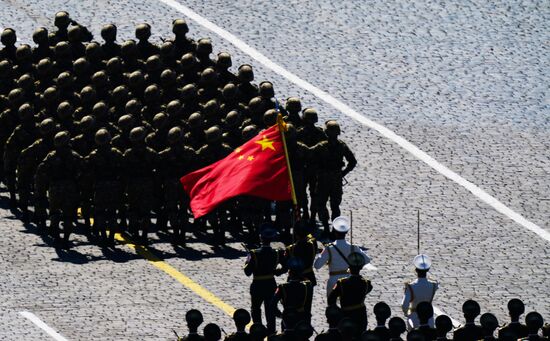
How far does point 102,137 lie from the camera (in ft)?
121

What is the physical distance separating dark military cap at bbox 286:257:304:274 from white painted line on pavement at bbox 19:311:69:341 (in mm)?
3603

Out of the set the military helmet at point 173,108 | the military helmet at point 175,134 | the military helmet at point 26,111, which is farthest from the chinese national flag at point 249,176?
the military helmet at point 26,111

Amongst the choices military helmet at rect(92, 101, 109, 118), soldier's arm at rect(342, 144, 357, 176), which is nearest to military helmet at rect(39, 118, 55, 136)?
military helmet at rect(92, 101, 109, 118)

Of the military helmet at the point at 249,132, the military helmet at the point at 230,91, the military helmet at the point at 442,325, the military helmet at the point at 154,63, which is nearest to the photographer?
the military helmet at the point at 442,325

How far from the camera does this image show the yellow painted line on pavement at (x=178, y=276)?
112 feet

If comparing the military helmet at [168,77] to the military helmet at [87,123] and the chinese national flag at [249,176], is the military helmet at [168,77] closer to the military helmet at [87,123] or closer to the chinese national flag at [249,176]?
the military helmet at [87,123]

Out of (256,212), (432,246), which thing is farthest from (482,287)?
(256,212)

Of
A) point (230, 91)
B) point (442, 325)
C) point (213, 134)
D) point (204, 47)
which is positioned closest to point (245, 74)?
point (230, 91)

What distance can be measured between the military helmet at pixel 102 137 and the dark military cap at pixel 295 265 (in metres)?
6.34

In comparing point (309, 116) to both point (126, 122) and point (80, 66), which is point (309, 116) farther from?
point (80, 66)

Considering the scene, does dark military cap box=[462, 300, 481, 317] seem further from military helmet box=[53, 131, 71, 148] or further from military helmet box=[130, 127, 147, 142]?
military helmet box=[53, 131, 71, 148]

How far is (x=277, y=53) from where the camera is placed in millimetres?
46469

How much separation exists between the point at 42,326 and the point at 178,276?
3.37 metres

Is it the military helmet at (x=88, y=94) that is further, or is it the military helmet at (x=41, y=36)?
the military helmet at (x=41, y=36)
